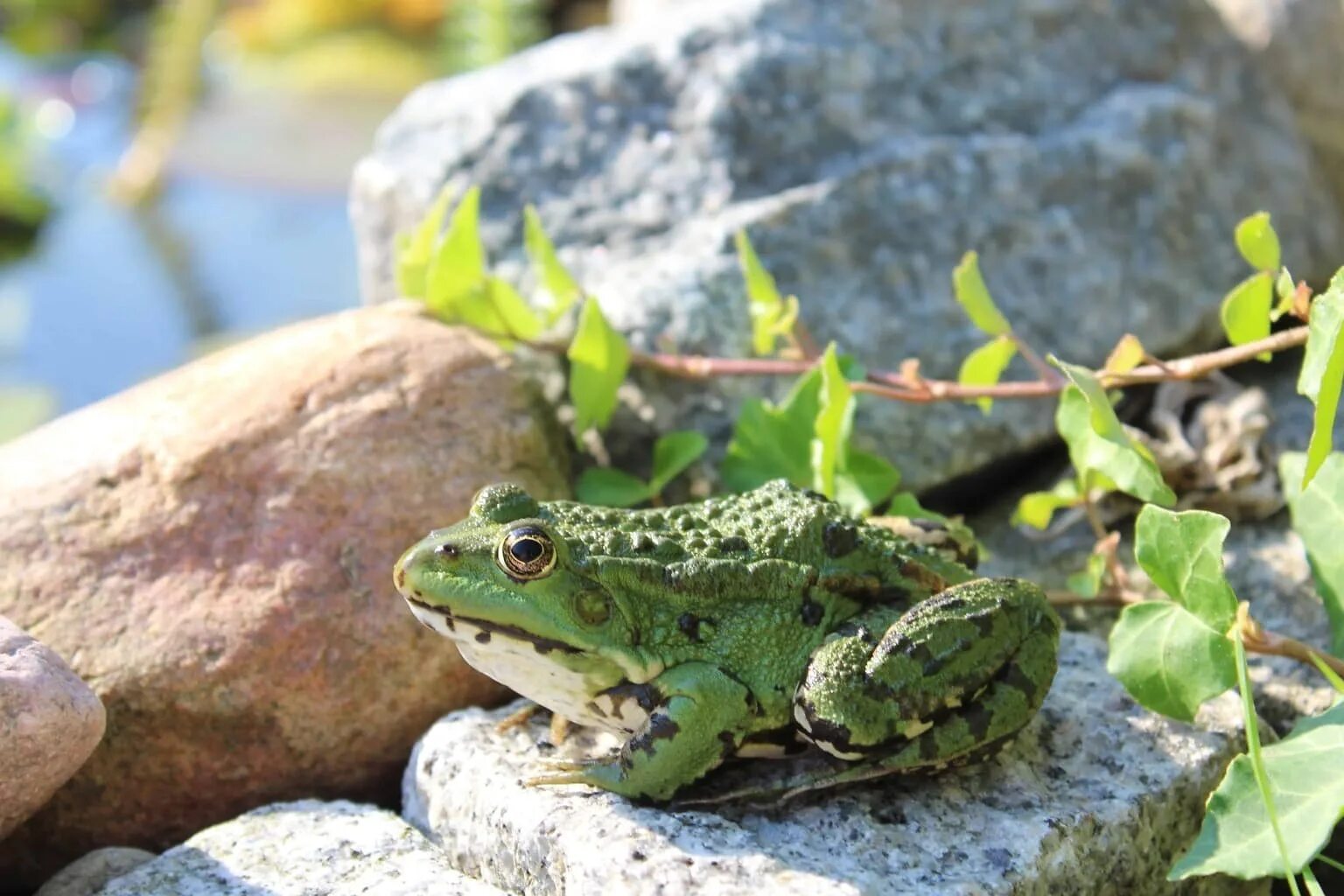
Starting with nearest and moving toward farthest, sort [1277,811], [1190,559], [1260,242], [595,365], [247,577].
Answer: [1277,811] < [1190,559] < [1260,242] < [247,577] < [595,365]

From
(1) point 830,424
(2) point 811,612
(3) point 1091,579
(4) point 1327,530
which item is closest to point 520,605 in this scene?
(2) point 811,612

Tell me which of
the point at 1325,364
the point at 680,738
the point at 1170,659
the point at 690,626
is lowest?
the point at 1170,659

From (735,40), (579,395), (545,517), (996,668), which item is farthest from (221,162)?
(996,668)

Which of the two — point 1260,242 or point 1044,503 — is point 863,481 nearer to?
point 1044,503

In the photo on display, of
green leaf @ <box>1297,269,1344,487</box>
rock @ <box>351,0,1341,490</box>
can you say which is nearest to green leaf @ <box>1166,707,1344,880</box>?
green leaf @ <box>1297,269,1344,487</box>

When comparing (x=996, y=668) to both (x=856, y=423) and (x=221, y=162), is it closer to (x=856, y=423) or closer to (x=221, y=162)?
(x=856, y=423)

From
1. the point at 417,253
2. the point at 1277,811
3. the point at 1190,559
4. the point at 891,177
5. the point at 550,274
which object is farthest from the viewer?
the point at 891,177

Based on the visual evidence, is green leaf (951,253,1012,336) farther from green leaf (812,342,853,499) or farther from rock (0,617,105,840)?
rock (0,617,105,840)
